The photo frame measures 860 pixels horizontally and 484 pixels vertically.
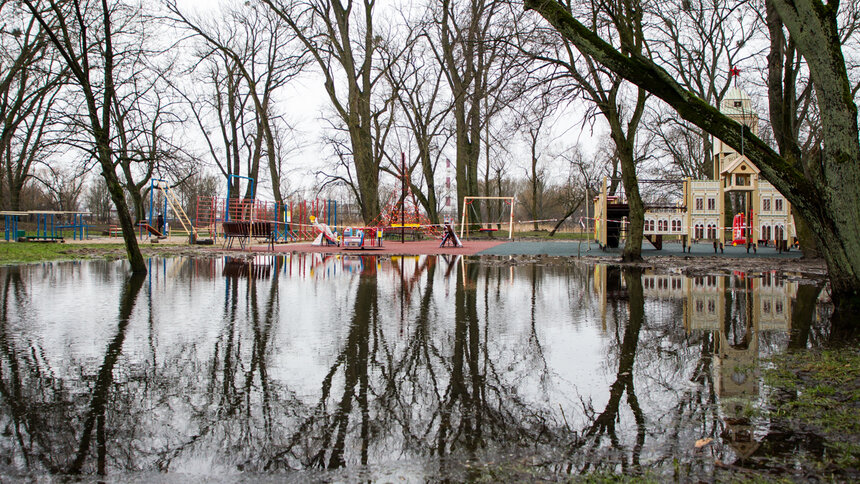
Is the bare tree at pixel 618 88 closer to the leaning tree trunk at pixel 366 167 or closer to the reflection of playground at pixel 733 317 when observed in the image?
the reflection of playground at pixel 733 317

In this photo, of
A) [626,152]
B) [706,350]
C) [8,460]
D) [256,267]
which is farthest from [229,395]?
[626,152]

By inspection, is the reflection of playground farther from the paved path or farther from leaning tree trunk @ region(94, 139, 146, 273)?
leaning tree trunk @ region(94, 139, 146, 273)

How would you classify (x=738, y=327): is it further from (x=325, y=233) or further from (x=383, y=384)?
(x=325, y=233)

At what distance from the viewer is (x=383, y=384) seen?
13.6 ft

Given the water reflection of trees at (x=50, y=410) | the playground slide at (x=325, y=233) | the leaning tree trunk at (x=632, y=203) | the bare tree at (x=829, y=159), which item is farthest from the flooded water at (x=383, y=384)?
the playground slide at (x=325, y=233)

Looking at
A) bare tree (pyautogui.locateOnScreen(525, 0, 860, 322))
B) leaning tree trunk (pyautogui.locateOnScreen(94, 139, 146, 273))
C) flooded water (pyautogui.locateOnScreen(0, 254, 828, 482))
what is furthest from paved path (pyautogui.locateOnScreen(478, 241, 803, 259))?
leaning tree trunk (pyautogui.locateOnScreen(94, 139, 146, 273))

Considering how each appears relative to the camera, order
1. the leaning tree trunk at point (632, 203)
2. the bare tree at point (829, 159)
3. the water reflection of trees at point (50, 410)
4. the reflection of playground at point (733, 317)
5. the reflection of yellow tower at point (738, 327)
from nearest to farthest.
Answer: the water reflection of trees at point (50, 410) → the reflection of yellow tower at point (738, 327) → the reflection of playground at point (733, 317) → the bare tree at point (829, 159) → the leaning tree trunk at point (632, 203)

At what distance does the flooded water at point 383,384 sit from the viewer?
290 centimetres

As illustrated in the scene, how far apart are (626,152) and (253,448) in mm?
13271

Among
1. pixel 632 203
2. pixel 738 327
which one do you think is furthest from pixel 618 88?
pixel 738 327

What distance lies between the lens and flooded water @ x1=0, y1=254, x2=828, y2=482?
290 centimetres

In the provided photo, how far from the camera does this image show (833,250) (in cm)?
656

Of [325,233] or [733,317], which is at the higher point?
[325,233]

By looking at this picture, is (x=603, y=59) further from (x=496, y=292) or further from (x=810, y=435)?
(x=810, y=435)
